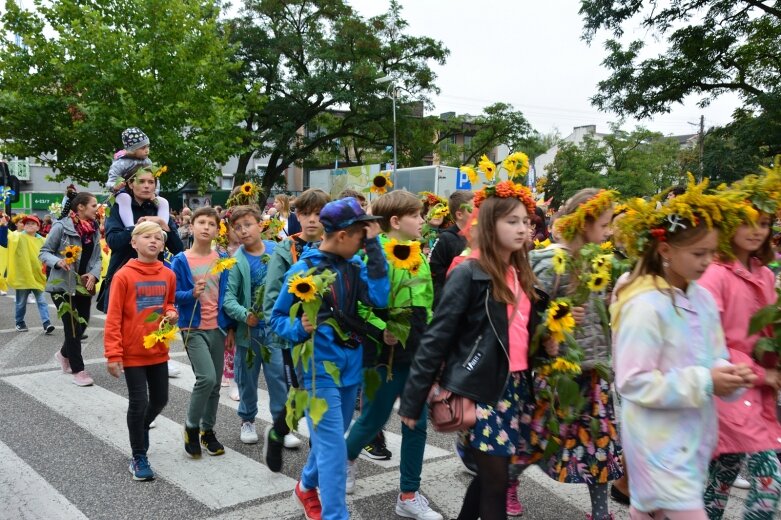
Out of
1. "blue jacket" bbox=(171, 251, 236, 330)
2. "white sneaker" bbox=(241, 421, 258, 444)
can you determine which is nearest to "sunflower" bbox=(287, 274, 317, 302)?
"blue jacket" bbox=(171, 251, 236, 330)

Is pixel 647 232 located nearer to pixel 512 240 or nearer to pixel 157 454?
pixel 512 240

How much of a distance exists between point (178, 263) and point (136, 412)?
1198mm

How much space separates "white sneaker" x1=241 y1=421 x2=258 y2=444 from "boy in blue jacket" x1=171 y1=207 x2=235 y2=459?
0.23m

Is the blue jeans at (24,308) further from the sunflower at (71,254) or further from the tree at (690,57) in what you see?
the tree at (690,57)

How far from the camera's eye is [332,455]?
3.34 metres

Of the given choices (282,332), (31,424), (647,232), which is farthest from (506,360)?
(31,424)

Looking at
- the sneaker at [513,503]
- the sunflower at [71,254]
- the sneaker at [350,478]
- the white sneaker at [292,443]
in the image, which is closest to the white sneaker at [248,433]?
the white sneaker at [292,443]

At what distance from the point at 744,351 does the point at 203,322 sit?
3.63 m

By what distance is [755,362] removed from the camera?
3178 mm

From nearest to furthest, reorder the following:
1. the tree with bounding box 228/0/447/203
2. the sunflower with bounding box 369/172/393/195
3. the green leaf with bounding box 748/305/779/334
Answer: the green leaf with bounding box 748/305/779/334 < the sunflower with bounding box 369/172/393/195 < the tree with bounding box 228/0/447/203

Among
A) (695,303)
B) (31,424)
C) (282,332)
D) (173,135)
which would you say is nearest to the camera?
(695,303)

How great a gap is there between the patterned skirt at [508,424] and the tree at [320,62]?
1119 inches

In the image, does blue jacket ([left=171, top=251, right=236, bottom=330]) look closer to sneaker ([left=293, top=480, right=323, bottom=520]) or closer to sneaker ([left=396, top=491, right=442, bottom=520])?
sneaker ([left=293, top=480, right=323, bottom=520])

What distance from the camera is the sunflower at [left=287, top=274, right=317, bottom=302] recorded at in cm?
321
